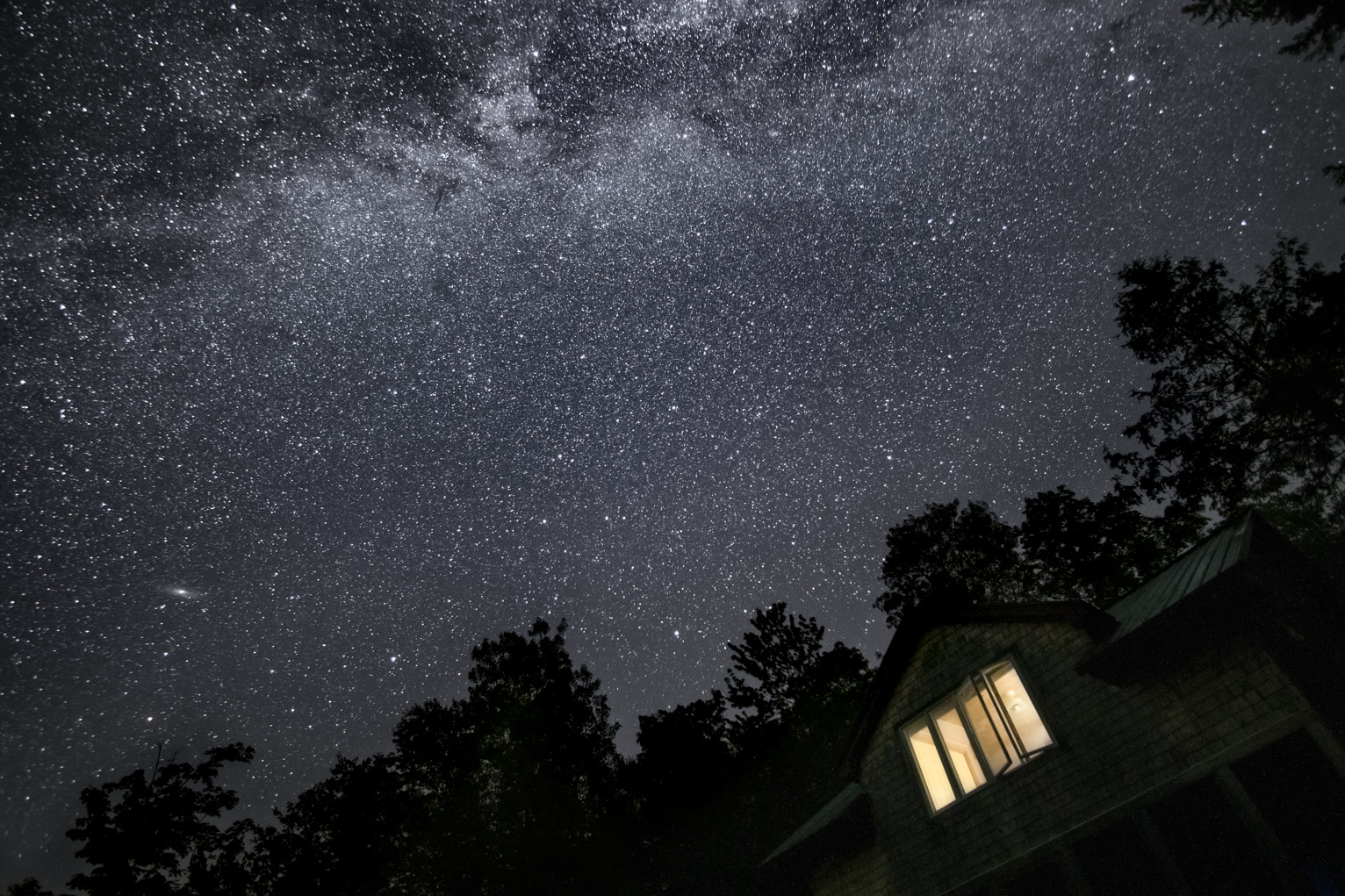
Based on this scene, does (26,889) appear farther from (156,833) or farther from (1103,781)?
(1103,781)

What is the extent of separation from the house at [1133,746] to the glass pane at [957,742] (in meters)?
0.04

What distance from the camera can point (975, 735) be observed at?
10.7m

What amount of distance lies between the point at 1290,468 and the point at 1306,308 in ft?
15.7

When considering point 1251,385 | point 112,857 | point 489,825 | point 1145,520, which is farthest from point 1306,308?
point 112,857

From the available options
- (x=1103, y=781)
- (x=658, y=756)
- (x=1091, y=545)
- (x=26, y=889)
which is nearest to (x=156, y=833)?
(x=26, y=889)

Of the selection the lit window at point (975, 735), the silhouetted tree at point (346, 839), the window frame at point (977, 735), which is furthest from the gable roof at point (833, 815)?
the silhouetted tree at point (346, 839)

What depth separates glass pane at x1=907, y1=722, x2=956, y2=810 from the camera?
11.3 m

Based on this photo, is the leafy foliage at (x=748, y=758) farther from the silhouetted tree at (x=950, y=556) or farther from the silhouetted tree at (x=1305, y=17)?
the silhouetted tree at (x=1305, y=17)

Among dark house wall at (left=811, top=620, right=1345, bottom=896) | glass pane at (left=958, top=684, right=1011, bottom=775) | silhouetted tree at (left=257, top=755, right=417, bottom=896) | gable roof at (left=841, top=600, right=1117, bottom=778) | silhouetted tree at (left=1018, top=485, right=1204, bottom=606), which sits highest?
silhouetted tree at (left=1018, top=485, right=1204, bottom=606)

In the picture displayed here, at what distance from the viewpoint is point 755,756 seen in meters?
30.8

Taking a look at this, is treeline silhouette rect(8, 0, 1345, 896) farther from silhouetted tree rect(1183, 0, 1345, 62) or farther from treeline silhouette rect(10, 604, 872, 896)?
silhouetted tree rect(1183, 0, 1345, 62)

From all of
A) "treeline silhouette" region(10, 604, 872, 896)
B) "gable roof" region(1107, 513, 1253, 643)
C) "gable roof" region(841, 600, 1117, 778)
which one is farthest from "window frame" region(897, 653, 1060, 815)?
"treeline silhouette" region(10, 604, 872, 896)

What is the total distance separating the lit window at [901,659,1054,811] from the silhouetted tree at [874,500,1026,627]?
79.4ft

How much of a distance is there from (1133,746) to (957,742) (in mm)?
3441
